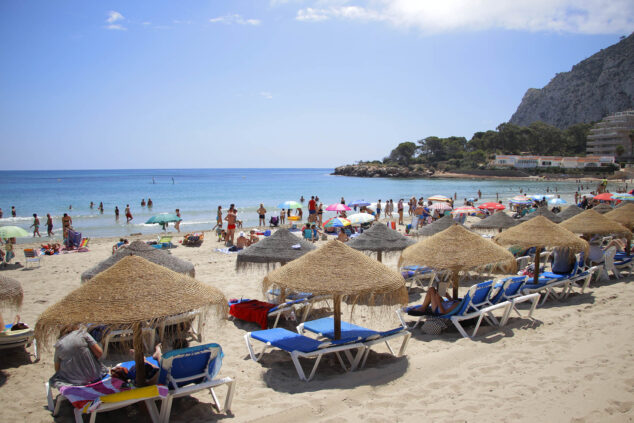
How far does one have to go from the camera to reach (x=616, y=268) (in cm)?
941

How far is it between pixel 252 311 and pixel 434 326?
2.90 meters

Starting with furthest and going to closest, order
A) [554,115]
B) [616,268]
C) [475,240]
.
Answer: [554,115] → [616,268] → [475,240]

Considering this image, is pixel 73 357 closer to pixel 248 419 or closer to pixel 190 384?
pixel 190 384

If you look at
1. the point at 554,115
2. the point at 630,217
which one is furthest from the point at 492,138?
the point at 630,217

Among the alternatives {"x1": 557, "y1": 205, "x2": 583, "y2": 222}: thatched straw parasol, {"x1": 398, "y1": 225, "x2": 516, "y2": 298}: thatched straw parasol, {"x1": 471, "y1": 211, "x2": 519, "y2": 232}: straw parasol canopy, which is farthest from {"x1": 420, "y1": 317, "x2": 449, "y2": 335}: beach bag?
{"x1": 557, "y1": 205, "x2": 583, "y2": 222}: thatched straw parasol

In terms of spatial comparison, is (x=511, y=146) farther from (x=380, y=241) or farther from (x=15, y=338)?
(x=15, y=338)

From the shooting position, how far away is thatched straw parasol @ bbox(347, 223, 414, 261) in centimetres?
902

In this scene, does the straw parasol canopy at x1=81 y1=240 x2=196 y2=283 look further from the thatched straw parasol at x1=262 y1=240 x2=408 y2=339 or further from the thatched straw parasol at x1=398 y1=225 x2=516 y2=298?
the thatched straw parasol at x1=398 y1=225 x2=516 y2=298

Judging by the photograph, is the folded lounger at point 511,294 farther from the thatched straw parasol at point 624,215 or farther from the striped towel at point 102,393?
the thatched straw parasol at point 624,215

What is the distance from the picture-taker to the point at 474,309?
6.57 meters

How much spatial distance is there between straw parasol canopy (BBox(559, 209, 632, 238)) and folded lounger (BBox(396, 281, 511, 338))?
4.23 m

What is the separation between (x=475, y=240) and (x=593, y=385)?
288cm

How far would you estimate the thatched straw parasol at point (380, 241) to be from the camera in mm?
9023

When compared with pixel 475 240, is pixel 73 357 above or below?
below
